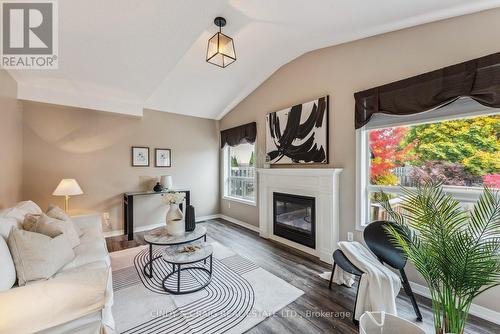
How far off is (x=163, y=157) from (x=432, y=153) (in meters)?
4.40

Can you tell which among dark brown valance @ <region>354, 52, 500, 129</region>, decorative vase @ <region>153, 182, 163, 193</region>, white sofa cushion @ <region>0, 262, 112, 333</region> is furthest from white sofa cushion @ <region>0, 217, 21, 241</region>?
dark brown valance @ <region>354, 52, 500, 129</region>

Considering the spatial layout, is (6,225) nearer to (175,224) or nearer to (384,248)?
(175,224)

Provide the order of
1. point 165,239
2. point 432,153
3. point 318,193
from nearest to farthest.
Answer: point 432,153
point 165,239
point 318,193

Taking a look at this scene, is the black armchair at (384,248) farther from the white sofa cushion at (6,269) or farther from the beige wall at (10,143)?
the beige wall at (10,143)

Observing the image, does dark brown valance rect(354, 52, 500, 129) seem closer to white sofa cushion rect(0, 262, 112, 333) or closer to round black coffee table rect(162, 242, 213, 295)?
round black coffee table rect(162, 242, 213, 295)

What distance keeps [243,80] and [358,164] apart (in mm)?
2573

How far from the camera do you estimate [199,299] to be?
2096 mm

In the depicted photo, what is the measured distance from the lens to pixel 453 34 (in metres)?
2.02

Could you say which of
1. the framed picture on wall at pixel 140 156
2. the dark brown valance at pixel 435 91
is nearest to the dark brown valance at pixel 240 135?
the framed picture on wall at pixel 140 156

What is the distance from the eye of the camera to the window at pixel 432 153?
6.28 ft

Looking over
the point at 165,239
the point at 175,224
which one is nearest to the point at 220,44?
the point at 175,224

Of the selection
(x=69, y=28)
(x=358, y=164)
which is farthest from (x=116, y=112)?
(x=358, y=164)

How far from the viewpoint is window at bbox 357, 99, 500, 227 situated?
1.92m
